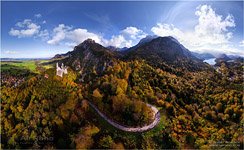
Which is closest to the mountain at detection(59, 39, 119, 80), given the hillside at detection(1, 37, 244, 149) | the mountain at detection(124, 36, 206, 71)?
the hillside at detection(1, 37, 244, 149)

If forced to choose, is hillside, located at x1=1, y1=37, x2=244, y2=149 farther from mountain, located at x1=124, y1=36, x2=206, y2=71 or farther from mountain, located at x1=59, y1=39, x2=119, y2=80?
mountain, located at x1=124, y1=36, x2=206, y2=71

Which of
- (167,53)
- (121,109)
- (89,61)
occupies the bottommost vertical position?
(121,109)

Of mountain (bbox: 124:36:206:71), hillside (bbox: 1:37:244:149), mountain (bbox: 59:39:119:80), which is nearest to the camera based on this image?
hillside (bbox: 1:37:244:149)

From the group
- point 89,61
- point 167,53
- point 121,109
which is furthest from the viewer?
point 167,53

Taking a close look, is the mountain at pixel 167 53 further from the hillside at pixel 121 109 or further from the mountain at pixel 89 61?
the hillside at pixel 121 109

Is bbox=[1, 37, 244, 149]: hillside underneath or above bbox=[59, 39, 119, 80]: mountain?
underneath

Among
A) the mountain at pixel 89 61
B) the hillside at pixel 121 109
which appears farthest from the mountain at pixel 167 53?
the hillside at pixel 121 109

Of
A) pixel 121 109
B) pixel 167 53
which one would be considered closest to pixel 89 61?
pixel 121 109

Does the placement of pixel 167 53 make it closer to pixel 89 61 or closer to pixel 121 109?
pixel 89 61

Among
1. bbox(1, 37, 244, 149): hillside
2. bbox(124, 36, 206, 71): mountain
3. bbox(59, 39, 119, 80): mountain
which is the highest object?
bbox(124, 36, 206, 71): mountain

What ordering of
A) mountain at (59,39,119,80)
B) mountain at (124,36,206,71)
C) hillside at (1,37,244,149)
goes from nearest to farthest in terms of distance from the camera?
1. hillside at (1,37,244,149)
2. mountain at (59,39,119,80)
3. mountain at (124,36,206,71)

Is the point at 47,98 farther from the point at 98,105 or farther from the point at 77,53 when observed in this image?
the point at 77,53
